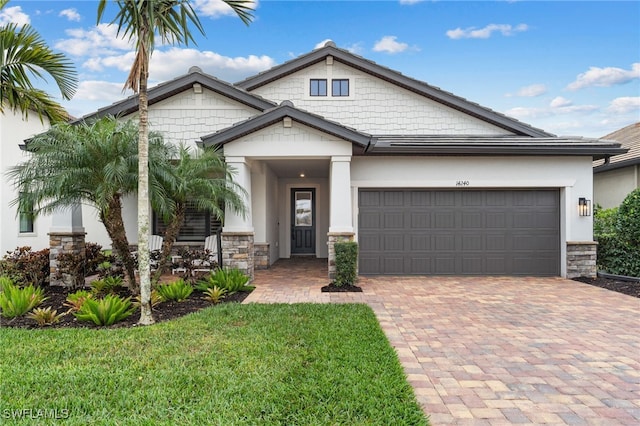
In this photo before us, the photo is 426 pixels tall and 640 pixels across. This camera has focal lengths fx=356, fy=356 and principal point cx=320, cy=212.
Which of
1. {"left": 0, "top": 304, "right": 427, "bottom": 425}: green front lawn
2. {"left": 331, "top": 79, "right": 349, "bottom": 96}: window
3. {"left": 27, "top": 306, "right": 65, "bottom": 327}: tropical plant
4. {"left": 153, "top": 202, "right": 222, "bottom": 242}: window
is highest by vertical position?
{"left": 331, "top": 79, "right": 349, "bottom": 96}: window

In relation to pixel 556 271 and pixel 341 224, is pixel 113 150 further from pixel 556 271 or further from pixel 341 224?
pixel 556 271

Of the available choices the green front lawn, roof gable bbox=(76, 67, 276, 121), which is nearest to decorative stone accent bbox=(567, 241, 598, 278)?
the green front lawn

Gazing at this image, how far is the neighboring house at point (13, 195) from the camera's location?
12.2m

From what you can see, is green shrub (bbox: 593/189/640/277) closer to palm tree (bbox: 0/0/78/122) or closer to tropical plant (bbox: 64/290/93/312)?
tropical plant (bbox: 64/290/93/312)

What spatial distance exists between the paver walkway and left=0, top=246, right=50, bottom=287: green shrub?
5.06 meters

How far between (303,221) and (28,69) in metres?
9.88

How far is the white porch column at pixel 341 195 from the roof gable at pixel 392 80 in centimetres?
483

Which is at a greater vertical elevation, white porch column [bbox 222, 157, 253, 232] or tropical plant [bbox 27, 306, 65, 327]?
white porch column [bbox 222, 157, 253, 232]

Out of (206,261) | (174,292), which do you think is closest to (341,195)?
(206,261)

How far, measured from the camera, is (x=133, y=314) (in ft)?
19.5

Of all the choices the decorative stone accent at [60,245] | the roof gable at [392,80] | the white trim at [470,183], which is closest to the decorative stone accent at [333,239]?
the white trim at [470,183]

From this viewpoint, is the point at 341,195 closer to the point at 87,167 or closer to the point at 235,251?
the point at 235,251

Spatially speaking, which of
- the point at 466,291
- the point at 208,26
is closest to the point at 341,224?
the point at 466,291

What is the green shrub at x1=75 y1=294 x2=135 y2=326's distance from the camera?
5359 mm
